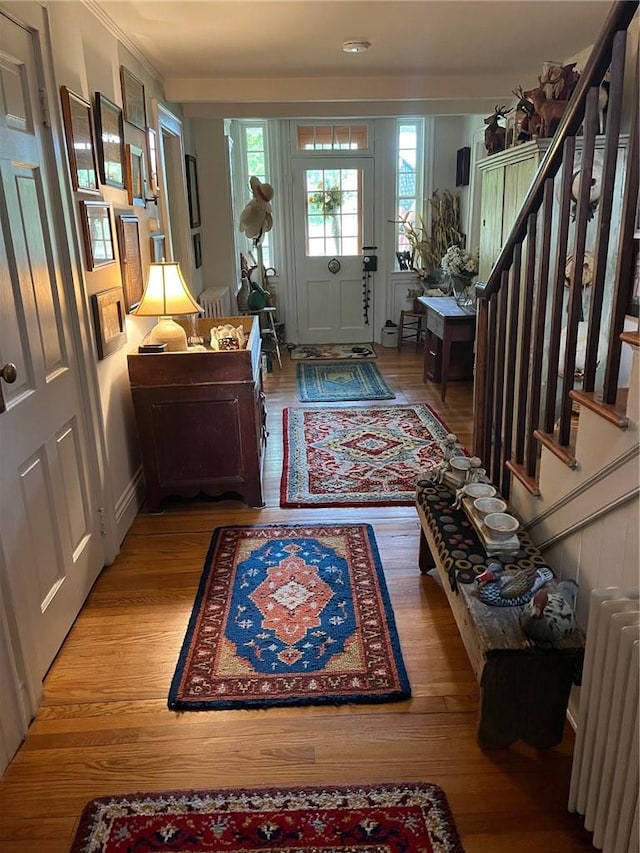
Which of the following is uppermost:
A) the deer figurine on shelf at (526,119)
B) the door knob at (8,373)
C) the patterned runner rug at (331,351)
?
the deer figurine on shelf at (526,119)

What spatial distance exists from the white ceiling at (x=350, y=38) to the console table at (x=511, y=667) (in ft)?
8.28

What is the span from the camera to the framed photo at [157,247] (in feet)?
12.2

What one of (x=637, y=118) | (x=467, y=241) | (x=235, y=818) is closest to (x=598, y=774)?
(x=235, y=818)

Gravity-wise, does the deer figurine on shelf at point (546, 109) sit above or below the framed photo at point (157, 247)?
above

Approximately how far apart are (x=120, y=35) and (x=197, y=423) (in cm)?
198

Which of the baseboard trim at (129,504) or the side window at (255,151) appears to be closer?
the baseboard trim at (129,504)

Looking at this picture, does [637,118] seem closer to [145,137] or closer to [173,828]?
[173,828]

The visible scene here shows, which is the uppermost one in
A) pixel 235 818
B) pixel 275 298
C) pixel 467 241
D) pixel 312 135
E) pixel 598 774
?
pixel 312 135

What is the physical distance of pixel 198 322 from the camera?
4.09 meters

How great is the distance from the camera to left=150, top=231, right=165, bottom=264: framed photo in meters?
3.72

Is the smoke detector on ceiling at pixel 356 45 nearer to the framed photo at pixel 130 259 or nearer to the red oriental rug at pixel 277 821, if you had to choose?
the framed photo at pixel 130 259

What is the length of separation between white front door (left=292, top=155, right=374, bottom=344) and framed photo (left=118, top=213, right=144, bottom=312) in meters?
3.86

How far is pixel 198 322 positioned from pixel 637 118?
10.2 feet

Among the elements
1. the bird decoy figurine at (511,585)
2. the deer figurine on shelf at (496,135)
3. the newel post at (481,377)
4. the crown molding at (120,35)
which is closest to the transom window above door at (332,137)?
the deer figurine on shelf at (496,135)
